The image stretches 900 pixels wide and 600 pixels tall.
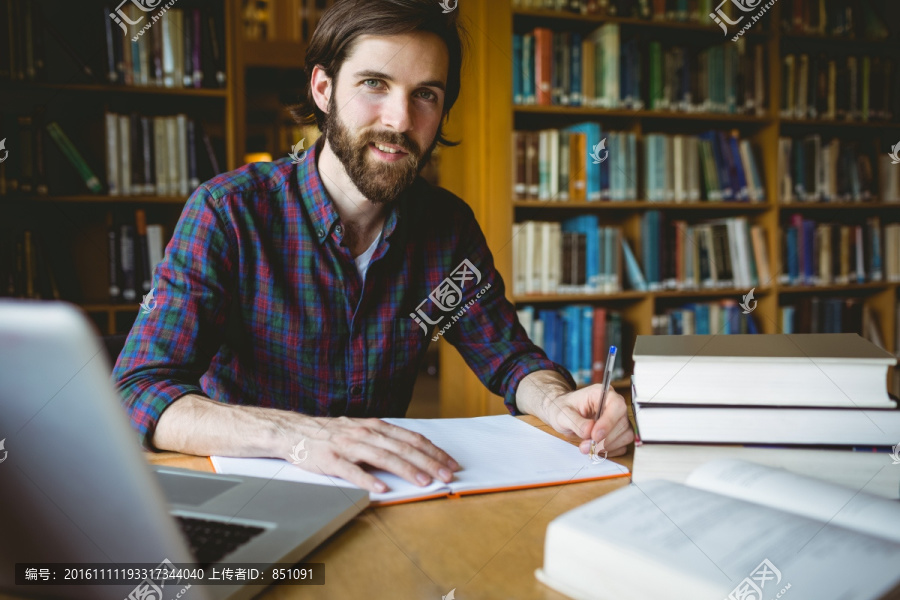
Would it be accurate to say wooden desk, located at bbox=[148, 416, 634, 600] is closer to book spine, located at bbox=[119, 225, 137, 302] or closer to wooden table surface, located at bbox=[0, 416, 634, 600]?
wooden table surface, located at bbox=[0, 416, 634, 600]

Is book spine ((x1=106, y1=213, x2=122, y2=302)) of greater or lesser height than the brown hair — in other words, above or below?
below

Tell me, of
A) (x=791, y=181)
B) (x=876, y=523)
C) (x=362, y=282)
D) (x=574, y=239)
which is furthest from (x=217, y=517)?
(x=791, y=181)

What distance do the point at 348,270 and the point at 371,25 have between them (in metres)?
0.49

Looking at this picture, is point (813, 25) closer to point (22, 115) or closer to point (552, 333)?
point (552, 333)

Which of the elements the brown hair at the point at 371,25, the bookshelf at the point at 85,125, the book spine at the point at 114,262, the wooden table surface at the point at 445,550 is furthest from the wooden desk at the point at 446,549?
the book spine at the point at 114,262

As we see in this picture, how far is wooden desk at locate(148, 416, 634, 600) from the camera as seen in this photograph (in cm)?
49

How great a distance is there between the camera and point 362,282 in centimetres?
127

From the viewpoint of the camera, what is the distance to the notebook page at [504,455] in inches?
28.0

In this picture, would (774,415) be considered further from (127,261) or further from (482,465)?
(127,261)

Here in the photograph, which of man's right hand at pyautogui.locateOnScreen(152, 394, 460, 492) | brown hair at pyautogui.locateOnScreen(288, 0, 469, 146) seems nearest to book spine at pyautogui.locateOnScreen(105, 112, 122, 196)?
brown hair at pyautogui.locateOnScreen(288, 0, 469, 146)

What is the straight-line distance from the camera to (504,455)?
0.79 m

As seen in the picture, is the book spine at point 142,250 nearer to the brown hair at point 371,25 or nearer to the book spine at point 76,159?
the book spine at point 76,159

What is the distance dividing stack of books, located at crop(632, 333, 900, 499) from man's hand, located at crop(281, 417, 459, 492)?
22 cm

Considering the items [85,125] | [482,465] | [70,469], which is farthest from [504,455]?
[85,125]
